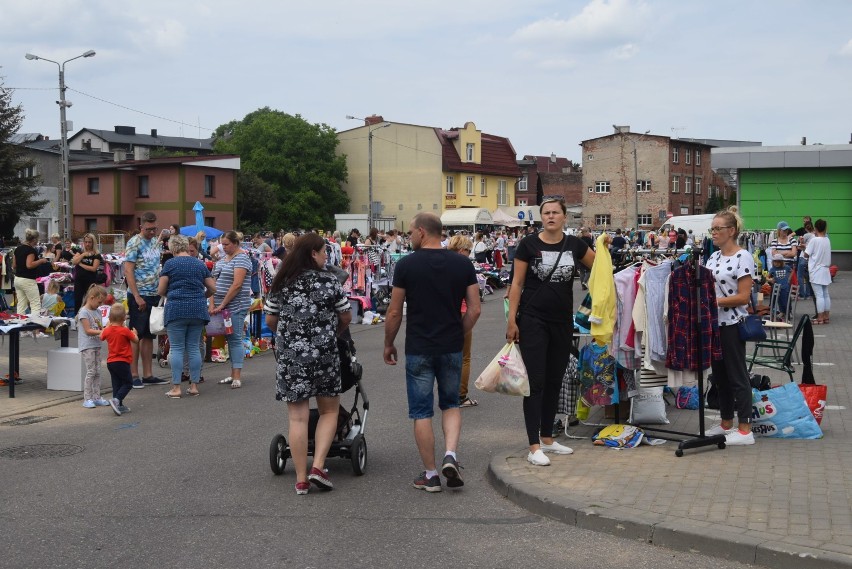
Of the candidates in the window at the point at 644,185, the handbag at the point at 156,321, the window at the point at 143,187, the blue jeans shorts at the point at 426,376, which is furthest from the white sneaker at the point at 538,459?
the window at the point at 644,185

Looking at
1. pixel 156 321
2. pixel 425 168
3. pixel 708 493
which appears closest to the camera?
pixel 708 493

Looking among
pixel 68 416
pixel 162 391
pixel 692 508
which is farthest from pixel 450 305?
pixel 162 391

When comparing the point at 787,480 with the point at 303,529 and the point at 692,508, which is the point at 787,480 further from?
the point at 303,529

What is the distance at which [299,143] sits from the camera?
76938 millimetres

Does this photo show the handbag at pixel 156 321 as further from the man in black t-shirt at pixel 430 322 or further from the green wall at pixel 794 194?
the green wall at pixel 794 194

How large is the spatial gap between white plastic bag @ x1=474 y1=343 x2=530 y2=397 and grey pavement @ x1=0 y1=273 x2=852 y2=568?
1.90 ft

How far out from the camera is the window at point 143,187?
63531 millimetres

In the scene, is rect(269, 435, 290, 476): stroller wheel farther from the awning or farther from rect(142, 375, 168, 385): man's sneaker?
the awning

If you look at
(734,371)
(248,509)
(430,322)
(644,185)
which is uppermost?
(644,185)

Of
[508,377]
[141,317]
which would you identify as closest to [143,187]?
[141,317]

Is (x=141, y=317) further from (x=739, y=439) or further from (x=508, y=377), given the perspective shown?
(x=739, y=439)

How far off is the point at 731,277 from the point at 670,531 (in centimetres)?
278

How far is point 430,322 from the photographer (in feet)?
21.9

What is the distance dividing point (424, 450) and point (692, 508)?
186 centimetres
